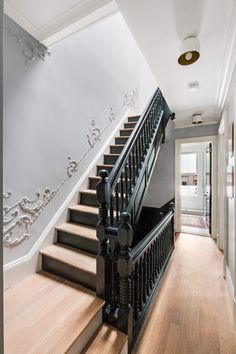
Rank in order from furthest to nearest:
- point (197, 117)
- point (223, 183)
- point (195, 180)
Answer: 1. point (195, 180)
2. point (197, 117)
3. point (223, 183)

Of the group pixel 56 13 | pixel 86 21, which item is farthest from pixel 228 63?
pixel 56 13

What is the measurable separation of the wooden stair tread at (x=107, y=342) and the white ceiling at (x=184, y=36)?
235 centimetres

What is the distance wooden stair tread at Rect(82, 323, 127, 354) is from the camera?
1214mm

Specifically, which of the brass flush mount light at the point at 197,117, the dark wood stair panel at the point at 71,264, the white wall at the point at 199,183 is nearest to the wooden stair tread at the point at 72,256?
the dark wood stair panel at the point at 71,264

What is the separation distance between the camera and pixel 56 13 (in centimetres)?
142

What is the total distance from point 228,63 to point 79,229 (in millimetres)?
2316

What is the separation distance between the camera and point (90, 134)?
2.75m

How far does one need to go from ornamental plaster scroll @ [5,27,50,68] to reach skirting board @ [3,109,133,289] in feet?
4.67

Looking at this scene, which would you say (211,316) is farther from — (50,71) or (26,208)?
(50,71)

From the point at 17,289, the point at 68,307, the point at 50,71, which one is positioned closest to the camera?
the point at 68,307

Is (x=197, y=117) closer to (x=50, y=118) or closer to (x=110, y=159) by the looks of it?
(x=110, y=159)

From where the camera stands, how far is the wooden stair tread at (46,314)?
3.60 ft

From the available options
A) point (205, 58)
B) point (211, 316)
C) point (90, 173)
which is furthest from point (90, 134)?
point (211, 316)

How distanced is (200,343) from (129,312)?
689 mm
